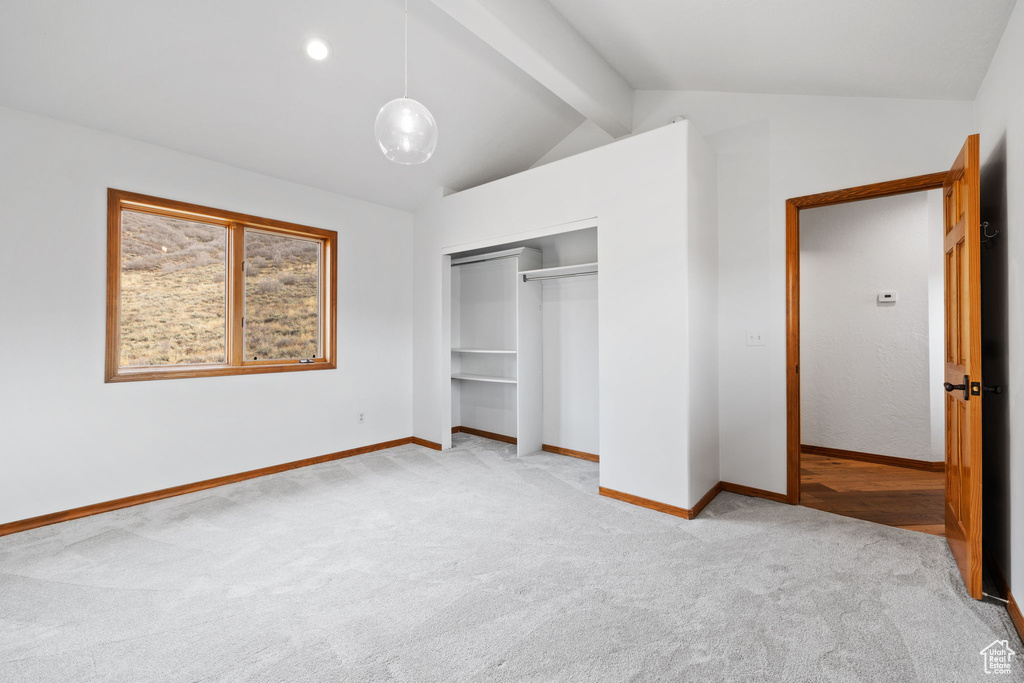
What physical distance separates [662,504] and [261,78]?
3.99 metres

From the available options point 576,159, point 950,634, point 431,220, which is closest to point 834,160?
point 576,159

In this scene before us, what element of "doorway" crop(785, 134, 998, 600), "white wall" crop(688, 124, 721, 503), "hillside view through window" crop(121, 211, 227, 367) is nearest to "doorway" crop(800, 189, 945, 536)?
"white wall" crop(688, 124, 721, 503)

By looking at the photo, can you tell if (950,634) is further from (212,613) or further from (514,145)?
(514,145)

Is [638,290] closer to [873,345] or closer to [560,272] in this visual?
[560,272]

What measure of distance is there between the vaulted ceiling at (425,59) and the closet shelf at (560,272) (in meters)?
1.24

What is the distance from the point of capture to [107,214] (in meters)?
3.36

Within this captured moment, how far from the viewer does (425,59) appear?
3379 mm

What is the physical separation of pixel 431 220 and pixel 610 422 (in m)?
2.92

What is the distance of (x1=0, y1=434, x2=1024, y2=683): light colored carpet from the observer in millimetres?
1764

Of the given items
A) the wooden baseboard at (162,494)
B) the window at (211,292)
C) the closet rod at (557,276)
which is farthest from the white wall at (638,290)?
the wooden baseboard at (162,494)

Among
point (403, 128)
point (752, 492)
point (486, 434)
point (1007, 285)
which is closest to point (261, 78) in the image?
point (403, 128)

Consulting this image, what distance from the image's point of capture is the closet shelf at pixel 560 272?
4320 mm

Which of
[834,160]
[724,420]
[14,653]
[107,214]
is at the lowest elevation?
[14,653]

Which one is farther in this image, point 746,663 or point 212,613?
point 212,613
